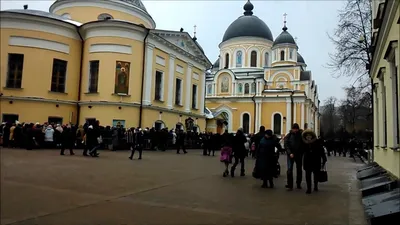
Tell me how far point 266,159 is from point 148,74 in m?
21.5

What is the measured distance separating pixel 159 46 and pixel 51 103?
2736cm

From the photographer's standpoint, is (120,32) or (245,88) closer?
(120,32)

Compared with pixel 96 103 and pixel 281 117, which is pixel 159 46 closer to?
pixel 96 103

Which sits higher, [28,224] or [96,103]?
[96,103]

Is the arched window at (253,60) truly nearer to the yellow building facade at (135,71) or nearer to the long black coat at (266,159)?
the yellow building facade at (135,71)

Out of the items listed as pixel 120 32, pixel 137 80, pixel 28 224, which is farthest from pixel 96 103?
pixel 28 224

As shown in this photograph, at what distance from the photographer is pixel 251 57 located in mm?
71375

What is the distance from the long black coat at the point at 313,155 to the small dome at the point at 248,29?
209 ft

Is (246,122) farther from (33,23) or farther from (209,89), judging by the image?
(33,23)

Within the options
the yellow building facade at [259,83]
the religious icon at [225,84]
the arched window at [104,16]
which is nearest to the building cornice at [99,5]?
the arched window at [104,16]

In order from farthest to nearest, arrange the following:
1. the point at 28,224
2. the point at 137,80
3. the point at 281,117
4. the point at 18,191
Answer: the point at 281,117 → the point at 137,80 → the point at 28,224 → the point at 18,191

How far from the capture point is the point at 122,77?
28156 mm

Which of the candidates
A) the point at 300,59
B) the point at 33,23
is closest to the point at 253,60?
the point at 300,59

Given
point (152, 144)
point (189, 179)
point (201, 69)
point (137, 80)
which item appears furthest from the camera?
point (201, 69)
